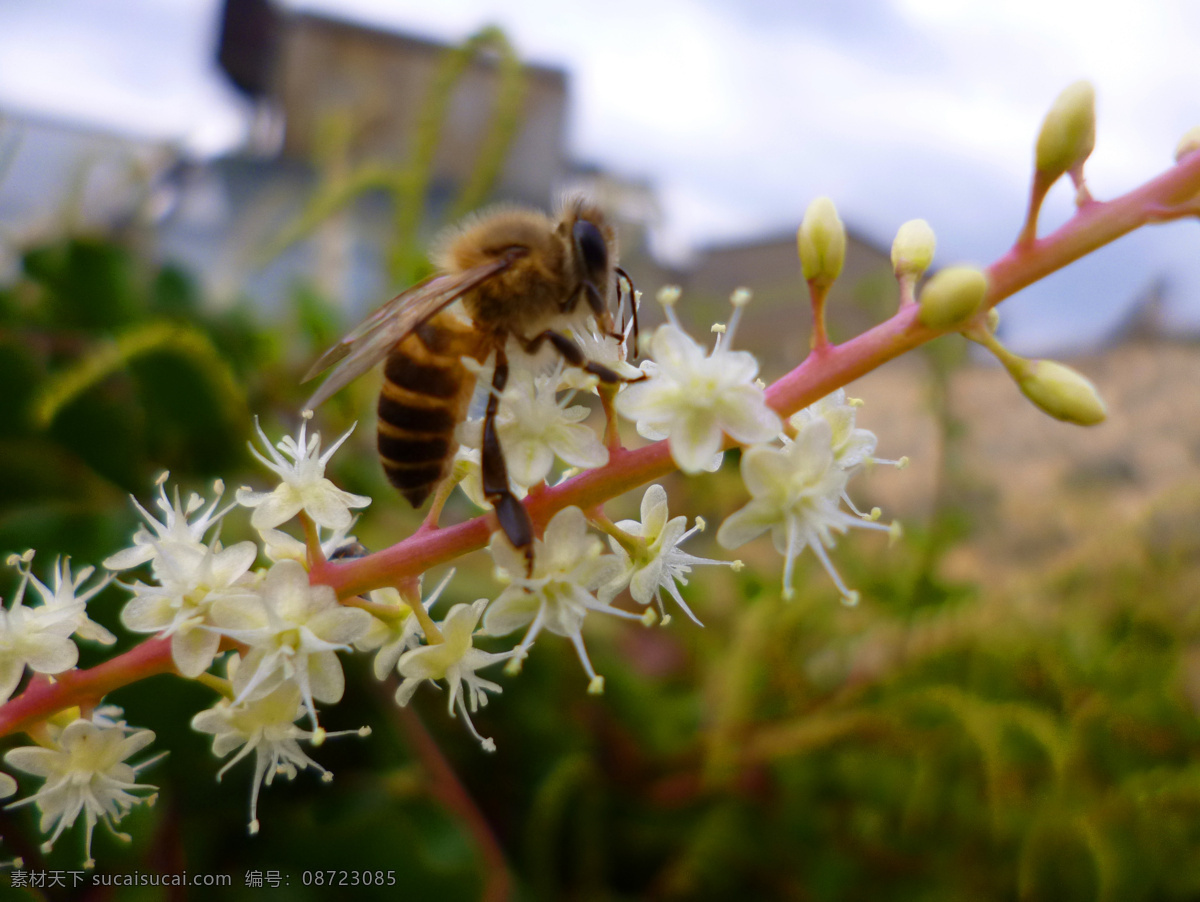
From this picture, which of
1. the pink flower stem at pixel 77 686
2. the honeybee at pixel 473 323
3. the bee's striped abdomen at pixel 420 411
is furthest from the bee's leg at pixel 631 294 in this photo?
the pink flower stem at pixel 77 686

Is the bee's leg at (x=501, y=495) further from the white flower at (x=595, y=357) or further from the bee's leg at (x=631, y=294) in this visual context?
the bee's leg at (x=631, y=294)

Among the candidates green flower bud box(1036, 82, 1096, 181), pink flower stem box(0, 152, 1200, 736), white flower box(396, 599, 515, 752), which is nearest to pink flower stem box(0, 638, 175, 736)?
pink flower stem box(0, 152, 1200, 736)

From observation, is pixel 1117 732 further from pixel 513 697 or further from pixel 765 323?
pixel 765 323

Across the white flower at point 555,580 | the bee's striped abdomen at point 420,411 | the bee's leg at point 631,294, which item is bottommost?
the white flower at point 555,580

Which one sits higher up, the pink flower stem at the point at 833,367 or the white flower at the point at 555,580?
the pink flower stem at the point at 833,367

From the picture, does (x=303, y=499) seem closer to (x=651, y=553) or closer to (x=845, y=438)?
(x=651, y=553)

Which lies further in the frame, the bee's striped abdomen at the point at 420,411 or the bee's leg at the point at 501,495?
the bee's striped abdomen at the point at 420,411

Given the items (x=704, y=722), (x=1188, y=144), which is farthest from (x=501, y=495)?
(x=704, y=722)

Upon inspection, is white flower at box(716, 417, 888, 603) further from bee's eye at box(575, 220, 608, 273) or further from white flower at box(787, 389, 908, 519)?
bee's eye at box(575, 220, 608, 273)
